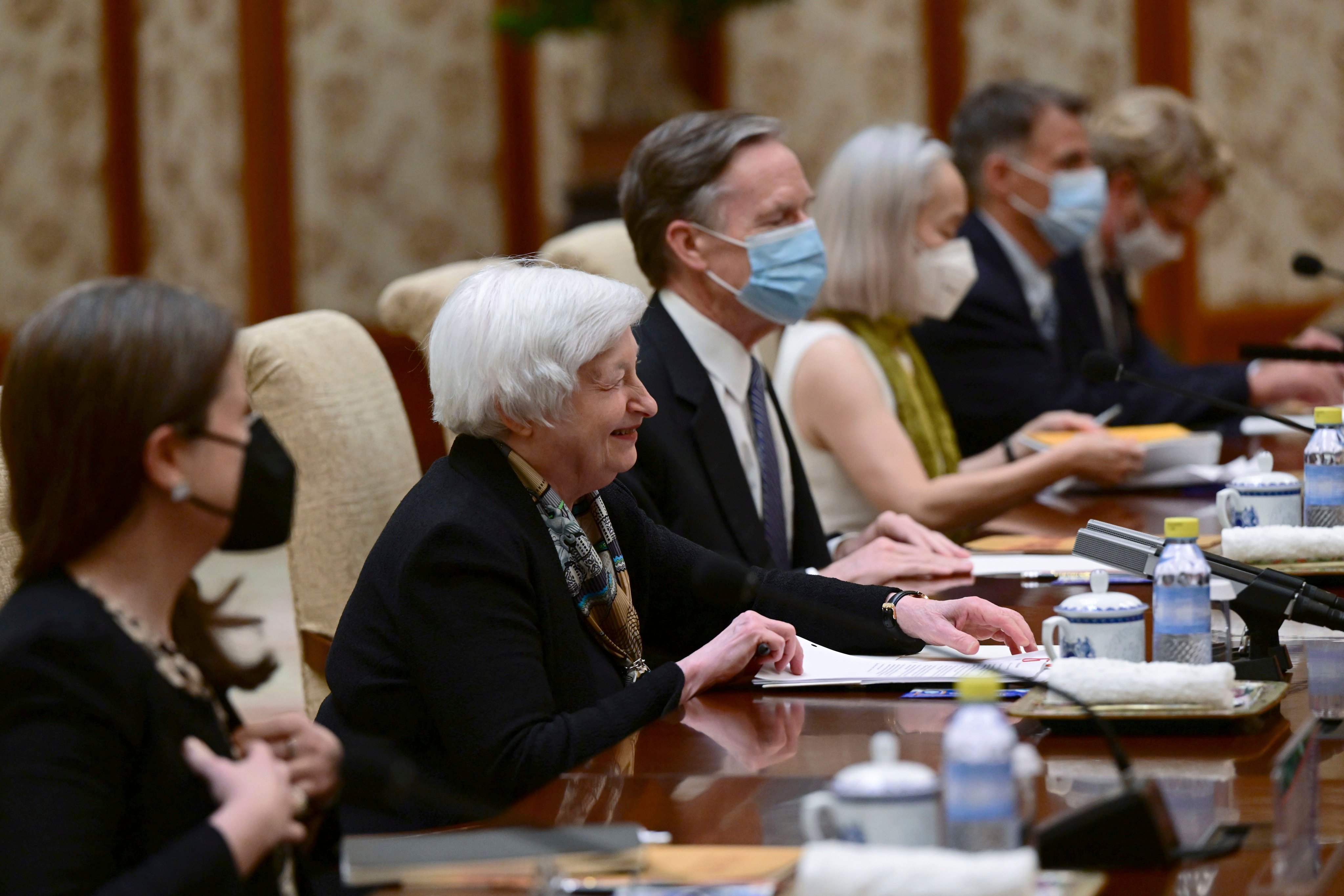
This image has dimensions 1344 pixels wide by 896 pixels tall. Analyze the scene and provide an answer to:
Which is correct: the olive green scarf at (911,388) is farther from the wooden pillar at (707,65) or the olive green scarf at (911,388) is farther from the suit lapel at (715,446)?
the wooden pillar at (707,65)

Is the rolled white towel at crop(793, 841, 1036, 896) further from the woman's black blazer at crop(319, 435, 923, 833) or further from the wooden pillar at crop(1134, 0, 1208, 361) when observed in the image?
the wooden pillar at crop(1134, 0, 1208, 361)

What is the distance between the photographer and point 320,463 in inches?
95.7

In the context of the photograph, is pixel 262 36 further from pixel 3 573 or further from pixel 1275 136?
pixel 3 573

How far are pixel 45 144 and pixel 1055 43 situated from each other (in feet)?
13.1

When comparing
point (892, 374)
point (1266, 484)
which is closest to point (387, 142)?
point (892, 374)

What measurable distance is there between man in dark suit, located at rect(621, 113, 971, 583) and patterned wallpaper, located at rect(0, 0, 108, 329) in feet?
14.2

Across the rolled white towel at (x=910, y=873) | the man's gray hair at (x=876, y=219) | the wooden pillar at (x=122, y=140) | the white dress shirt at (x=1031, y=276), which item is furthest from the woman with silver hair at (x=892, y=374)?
the wooden pillar at (x=122, y=140)

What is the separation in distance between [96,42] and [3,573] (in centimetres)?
518

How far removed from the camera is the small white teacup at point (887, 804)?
979mm

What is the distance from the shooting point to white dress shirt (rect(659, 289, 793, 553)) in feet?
8.11

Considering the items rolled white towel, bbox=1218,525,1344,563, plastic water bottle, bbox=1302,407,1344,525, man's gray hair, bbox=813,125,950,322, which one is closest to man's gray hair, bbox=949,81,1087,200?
man's gray hair, bbox=813,125,950,322

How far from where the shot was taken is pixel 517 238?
6621 mm

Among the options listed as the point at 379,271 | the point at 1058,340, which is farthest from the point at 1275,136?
the point at 379,271

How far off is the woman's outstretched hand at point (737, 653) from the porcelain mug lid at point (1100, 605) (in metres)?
0.31
